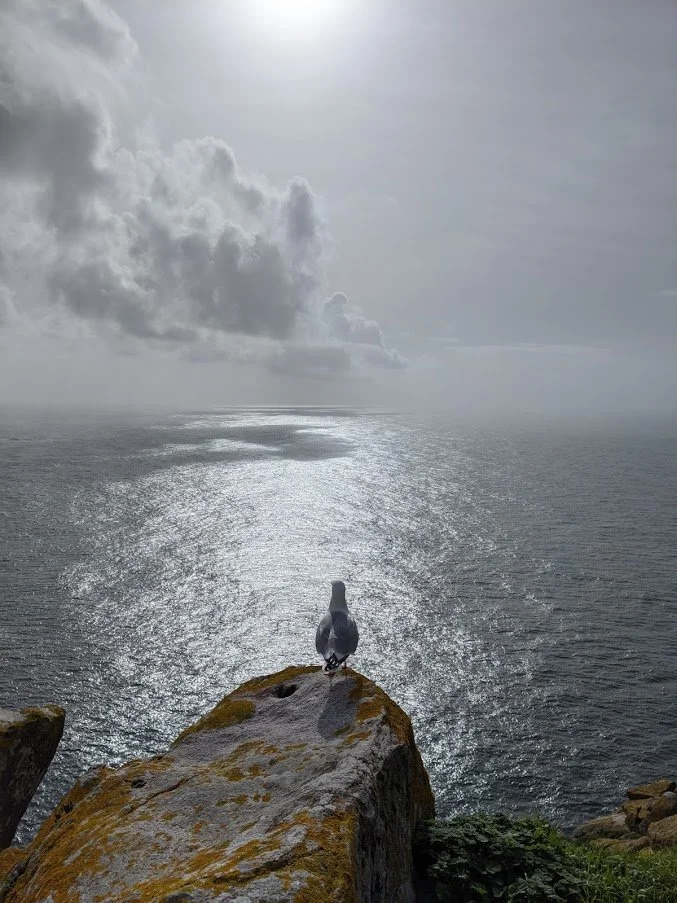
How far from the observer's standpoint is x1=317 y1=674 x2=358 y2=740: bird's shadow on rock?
9.61 meters

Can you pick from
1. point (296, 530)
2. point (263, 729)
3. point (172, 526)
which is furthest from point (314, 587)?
point (263, 729)

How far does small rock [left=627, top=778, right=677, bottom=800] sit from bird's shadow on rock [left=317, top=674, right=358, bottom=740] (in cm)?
1673

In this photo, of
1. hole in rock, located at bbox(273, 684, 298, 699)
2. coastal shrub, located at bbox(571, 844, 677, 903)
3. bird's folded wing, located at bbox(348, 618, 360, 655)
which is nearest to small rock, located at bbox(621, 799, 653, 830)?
coastal shrub, located at bbox(571, 844, 677, 903)

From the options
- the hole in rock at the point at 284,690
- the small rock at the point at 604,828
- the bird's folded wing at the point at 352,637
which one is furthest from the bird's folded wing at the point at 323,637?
the small rock at the point at 604,828

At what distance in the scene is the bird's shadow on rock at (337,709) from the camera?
9.61 m

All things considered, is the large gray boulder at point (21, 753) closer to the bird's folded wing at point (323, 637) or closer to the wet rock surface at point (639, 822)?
the bird's folded wing at point (323, 637)

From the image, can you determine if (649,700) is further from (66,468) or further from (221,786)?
(66,468)

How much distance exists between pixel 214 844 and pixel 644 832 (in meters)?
16.8

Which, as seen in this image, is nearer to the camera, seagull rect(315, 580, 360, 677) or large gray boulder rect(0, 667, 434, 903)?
large gray boulder rect(0, 667, 434, 903)

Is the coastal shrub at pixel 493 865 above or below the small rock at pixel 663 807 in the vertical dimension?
above

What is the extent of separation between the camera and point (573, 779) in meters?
23.3

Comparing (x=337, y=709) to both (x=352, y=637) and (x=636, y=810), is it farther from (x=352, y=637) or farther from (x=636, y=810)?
(x=636, y=810)

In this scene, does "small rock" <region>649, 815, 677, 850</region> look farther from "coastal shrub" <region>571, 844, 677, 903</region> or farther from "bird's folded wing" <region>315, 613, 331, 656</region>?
"bird's folded wing" <region>315, 613, 331, 656</region>

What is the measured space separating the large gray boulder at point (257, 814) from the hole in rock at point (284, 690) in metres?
0.22
